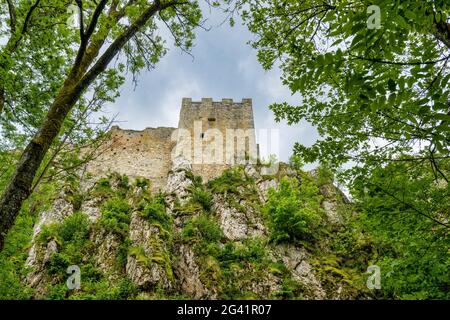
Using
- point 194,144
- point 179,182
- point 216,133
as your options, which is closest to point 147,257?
point 179,182

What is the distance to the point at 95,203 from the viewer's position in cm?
1820

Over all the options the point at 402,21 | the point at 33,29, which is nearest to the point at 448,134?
the point at 402,21

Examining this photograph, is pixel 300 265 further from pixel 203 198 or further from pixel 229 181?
pixel 229 181

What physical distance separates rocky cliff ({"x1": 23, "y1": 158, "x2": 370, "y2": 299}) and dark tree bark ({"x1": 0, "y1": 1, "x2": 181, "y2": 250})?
570 cm

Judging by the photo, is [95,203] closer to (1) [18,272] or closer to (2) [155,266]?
(1) [18,272]

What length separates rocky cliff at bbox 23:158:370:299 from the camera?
12.5 m

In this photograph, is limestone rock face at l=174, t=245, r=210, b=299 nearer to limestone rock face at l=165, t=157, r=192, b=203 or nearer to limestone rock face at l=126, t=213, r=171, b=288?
limestone rock face at l=126, t=213, r=171, b=288

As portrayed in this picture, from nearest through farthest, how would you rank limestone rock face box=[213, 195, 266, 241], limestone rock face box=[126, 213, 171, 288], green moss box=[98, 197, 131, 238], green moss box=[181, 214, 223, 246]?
limestone rock face box=[126, 213, 171, 288] → green moss box=[98, 197, 131, 238] → green moss box=[181, 214, 223, 246] → limestone rock face box=[213, 195, 266, 241]

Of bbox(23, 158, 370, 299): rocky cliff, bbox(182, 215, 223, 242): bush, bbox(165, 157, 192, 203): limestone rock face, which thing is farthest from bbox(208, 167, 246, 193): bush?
bbox(182, 215, 223, 242): bush

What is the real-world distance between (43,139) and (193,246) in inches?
434

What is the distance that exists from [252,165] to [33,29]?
17.6 m

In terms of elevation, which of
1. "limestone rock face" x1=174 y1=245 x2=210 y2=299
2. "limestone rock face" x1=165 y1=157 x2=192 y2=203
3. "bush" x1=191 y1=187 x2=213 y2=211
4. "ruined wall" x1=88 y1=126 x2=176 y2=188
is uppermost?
"ruined wall" x1=88 y1=126 x2=176 y2=188

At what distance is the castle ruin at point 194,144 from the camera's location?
80.1 ft

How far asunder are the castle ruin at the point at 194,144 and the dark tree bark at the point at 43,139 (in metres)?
18.3
